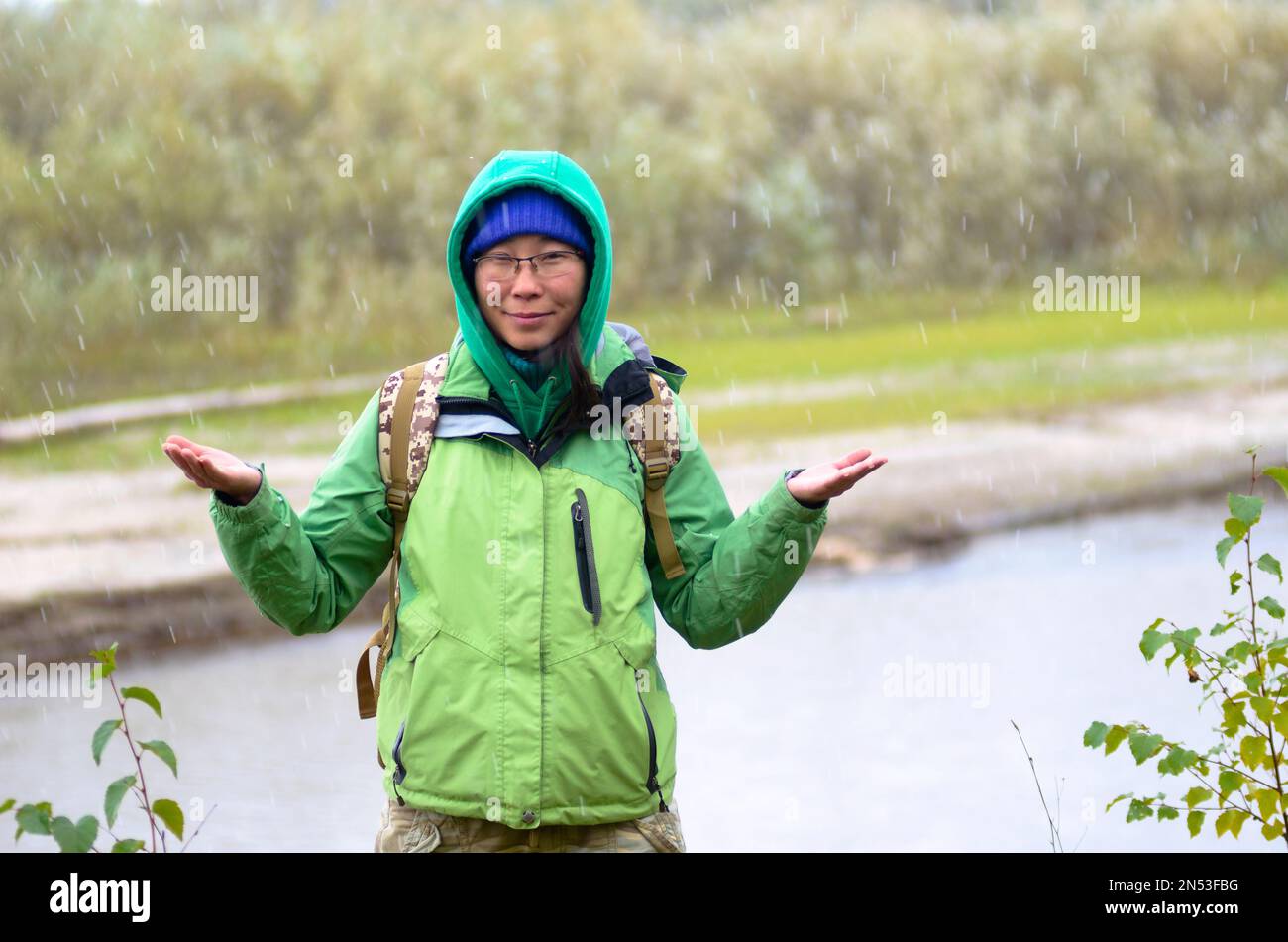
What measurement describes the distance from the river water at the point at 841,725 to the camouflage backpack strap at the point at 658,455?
336 cm

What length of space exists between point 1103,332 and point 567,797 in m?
17.6

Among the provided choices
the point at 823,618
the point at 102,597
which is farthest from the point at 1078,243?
the point at 102,597

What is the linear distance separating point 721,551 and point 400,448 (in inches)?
21.8

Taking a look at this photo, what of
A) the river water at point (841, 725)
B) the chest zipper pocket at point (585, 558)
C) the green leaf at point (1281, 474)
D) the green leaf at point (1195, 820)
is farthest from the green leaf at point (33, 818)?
the river water at point (841, 725)

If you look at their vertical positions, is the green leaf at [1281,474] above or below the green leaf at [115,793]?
above

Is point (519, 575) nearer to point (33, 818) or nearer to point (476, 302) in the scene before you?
point (476, 302)

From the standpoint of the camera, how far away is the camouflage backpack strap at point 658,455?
2.61 meters

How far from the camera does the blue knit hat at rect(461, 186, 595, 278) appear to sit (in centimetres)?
262

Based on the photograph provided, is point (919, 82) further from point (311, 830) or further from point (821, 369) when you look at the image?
point (311, 830)

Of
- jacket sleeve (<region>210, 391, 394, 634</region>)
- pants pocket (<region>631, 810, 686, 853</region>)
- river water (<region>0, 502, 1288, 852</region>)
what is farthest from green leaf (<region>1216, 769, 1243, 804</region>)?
river water (<region>0, 502, 1288, 852</region>)

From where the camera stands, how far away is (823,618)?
10.2 meters

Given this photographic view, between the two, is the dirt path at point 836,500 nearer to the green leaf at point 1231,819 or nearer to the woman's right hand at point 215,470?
the woman's right hand at point 215,470

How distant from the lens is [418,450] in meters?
2.54
